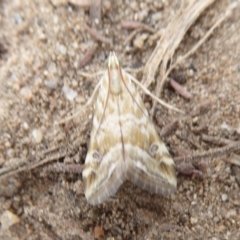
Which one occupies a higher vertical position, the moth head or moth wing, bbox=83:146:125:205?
the moth head

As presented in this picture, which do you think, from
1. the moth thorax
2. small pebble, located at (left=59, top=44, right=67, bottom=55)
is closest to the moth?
the moth thorax

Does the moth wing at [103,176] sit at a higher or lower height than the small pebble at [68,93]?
lower

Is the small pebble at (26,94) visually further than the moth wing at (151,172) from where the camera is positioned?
Yes

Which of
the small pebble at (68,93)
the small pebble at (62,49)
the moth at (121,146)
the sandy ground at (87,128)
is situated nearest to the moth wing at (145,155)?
the moth at (121,146)

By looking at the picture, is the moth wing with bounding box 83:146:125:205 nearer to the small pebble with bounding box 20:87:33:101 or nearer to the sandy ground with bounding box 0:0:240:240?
the sandy ground with bounding box 0:0:240:240

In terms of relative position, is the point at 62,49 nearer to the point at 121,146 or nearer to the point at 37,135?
the point at 37,135

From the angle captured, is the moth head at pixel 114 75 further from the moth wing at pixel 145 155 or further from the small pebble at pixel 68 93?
the small pebble at pixel 68 93

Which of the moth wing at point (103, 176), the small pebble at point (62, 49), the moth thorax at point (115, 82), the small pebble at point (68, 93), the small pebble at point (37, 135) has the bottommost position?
the moth wing at point (103, 176)
